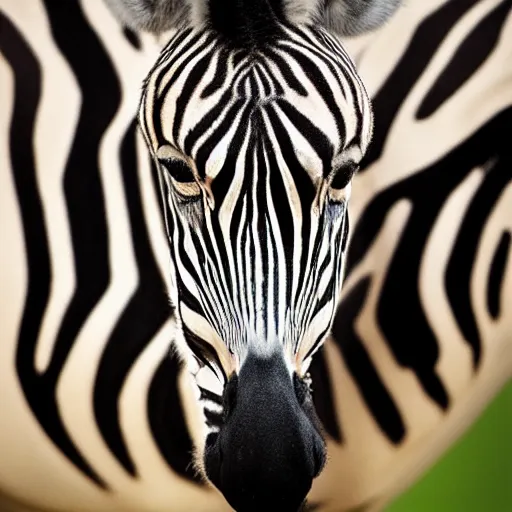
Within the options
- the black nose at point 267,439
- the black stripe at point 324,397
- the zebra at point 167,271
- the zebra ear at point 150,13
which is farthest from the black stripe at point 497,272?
the zebra ear at point 150,13

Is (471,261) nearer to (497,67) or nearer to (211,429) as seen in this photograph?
(497,67)

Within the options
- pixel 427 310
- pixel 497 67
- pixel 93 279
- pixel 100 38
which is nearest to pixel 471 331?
pixel 427 310

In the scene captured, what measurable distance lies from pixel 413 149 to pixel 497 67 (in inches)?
5.9

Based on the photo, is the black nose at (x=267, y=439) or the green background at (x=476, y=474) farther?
the green background at (x=476, y=474)

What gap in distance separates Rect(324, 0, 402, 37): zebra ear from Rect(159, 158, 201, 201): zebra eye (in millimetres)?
236

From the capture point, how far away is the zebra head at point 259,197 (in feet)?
2.87

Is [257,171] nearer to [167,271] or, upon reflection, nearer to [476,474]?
[167,271]

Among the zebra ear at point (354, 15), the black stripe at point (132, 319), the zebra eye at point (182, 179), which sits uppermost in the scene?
the zebra ear at point (354, 15)

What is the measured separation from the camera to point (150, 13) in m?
0.94

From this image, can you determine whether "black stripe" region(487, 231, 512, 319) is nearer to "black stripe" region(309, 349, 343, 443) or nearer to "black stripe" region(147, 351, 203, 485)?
"black stripe" region(309, 349, 343, 443)

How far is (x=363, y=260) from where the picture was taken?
3.45 feet

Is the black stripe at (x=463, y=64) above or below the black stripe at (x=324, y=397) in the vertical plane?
above

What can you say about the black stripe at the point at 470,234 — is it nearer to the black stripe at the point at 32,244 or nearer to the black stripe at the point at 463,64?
the black stripe at the point at 463,64

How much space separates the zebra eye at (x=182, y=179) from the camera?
2.90 feet
